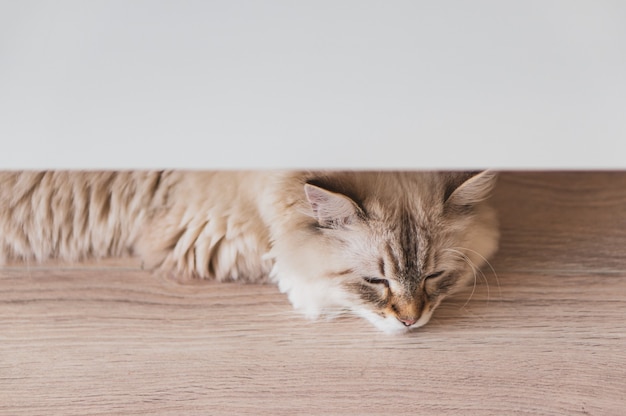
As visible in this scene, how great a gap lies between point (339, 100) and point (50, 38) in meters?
0.46

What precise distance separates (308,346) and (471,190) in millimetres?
458

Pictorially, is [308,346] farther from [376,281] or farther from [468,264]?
[468,264]

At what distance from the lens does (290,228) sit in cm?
132

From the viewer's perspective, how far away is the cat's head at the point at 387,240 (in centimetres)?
126

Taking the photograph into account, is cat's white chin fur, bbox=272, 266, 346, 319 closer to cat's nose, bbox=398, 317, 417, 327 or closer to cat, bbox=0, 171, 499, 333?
cat, bbox=0, 171, 499, 333

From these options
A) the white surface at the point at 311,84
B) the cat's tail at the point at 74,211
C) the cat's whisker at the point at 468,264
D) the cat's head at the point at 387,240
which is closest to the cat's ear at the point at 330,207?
the cat's head at the point at 387,240

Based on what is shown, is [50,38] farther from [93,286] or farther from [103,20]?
[93,286]

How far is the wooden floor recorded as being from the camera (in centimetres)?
129

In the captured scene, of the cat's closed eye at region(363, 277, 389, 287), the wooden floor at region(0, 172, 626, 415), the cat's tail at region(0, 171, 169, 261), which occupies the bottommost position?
the wooden floor at region(0, 172, 626, 415)

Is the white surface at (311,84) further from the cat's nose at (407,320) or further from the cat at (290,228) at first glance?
the cat's nose at (407,320)

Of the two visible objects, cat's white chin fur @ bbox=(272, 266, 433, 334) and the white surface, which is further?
cat's white chin fur @ bbox=(272, 266, 433, 334)

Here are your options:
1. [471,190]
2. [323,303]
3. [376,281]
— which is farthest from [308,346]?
[471,190]

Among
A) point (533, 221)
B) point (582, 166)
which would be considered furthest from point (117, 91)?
point (533, 221)

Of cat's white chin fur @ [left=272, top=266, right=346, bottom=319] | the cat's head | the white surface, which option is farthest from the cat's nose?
the white surface
